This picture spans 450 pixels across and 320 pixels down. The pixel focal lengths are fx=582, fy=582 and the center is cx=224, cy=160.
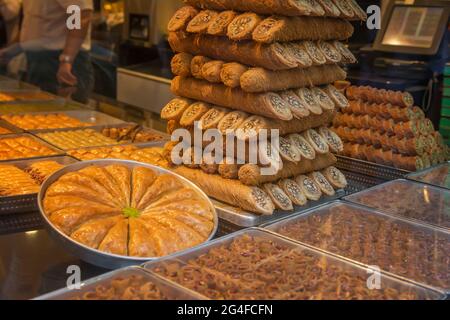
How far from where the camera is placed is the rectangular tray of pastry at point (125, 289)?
4.97ft

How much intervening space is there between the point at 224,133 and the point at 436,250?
33.9 inches

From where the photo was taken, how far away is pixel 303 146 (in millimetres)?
2322

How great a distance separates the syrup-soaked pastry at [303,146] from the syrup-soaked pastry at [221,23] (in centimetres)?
49

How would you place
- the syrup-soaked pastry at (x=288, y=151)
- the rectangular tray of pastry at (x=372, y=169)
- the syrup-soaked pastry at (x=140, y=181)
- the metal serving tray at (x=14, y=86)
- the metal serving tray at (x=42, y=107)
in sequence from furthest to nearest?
1. the metal serving tray at (x=14, y=86)
2. the metal serving tray at (x=42, y=107)
3. the rectangular tray of pastry at (x=372, y=169)
4. the syrup-soaked pastry at (x=288, y=151)
5. the syrup-soaked pastry at (x=140, y=181)

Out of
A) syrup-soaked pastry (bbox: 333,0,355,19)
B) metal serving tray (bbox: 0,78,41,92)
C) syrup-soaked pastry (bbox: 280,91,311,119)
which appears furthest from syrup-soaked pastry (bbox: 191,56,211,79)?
metal serving tray (bbox: 0,78,41,92)

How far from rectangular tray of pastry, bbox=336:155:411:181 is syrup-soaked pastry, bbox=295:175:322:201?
1.87 feet

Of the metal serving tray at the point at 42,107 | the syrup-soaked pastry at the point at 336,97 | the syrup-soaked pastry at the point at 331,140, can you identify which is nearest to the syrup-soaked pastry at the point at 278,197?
the syrup-soaked pastry at the point at 331,140

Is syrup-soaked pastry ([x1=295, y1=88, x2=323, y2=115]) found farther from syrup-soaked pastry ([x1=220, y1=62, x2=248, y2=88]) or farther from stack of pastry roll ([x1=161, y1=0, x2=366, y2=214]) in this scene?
syrup-soaked pastry ([x1=220, y1=62, x2=248, y2=88])

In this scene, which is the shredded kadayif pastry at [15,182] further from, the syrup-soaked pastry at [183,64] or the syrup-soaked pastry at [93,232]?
the syrup-soaked pastry at [183,64]

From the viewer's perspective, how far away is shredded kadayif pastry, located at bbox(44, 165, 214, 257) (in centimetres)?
174

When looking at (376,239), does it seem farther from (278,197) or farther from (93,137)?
(93,137)

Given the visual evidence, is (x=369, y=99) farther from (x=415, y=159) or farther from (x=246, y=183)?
(x=246, y=183)
